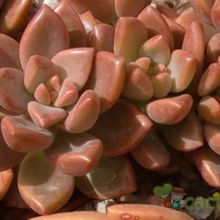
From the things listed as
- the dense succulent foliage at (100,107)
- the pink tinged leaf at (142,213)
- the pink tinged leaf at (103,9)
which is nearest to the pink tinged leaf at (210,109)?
the dense succulent foliage at (100,107)

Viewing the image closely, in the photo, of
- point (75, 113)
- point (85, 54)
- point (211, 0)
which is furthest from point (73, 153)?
point (211, 0)

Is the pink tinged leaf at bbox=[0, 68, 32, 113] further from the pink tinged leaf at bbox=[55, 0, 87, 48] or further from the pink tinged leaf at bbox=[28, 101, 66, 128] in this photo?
the pink tinged leaf at bbox=[55, 0, 87, 48]

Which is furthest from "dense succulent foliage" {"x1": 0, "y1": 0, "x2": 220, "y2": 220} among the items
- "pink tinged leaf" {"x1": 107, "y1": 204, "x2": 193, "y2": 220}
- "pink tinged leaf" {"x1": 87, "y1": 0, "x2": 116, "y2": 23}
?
"pink tinged leaf" {"x1": 87, "y1": 0, "x2": 116, "y2": 23}

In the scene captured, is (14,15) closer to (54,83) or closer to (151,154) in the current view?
(54,83)

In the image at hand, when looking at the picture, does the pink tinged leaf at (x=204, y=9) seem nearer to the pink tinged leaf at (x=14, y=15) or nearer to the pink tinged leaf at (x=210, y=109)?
the pink tinged leaf at (x=210, y=109)

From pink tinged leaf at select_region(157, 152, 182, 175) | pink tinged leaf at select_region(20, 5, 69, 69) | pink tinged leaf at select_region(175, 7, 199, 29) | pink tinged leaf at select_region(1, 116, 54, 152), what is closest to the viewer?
pink tinged leaf at select_region(1, 116, 54, 152)

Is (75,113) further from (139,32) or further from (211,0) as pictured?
(211,0)
